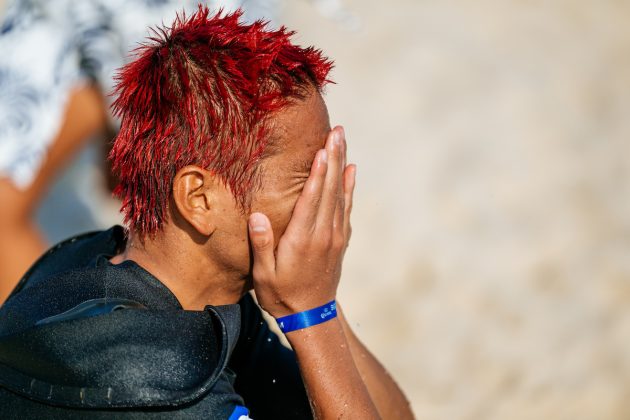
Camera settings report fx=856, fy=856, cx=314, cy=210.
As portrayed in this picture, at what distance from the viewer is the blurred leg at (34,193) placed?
3625mm

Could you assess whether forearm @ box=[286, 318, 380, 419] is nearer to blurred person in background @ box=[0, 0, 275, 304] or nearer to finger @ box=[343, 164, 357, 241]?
finger @ box=[343, 164, 357, 241]

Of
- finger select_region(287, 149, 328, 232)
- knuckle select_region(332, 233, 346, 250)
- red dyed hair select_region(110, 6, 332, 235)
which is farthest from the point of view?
knuckle select_region(332, 233, 346, 250)

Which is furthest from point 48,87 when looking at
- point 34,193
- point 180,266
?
point 180,266

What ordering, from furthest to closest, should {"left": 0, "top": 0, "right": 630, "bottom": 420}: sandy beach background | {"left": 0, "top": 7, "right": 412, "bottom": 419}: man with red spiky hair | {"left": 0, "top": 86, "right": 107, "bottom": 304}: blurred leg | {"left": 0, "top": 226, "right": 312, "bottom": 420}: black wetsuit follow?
{"left": 0, "top": 0, "right": 630, "bottom": 420}: sandy beach background → {"left": 0, "top": 86, "right": 107, "bottom": 304}: blurred leg → {"left": 0, "top": 7, "right": 412, "bottom": 419}: man with red spiky hair → {"left": 0, "top": 226, "right": 312, "bottom": 420}: black wetsuit

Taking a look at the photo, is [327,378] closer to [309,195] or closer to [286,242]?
[286,242]

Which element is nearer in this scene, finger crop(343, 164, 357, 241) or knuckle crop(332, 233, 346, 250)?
knuckle crop(332, 233, 346, 250)

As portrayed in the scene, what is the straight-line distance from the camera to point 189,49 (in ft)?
7.11

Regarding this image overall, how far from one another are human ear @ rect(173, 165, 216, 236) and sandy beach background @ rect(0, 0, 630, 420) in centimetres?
242

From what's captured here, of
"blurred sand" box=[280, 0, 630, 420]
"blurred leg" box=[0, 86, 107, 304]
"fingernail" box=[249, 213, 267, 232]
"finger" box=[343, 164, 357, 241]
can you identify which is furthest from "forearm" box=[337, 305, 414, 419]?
"blurred leg" box=[0, 86, 107, 304]

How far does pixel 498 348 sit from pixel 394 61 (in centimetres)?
222

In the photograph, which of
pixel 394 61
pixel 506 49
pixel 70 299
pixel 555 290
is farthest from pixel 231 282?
pixel 506 49

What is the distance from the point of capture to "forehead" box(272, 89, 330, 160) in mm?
2160

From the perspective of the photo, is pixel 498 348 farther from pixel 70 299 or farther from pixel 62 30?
pixel 70 299

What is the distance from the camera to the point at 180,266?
226 centimetres
